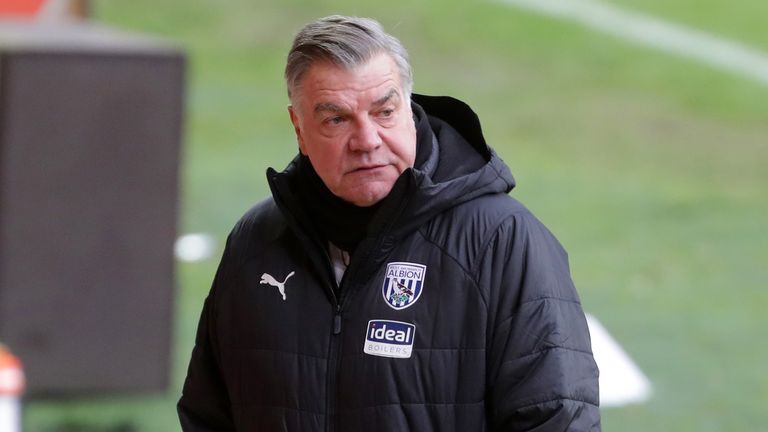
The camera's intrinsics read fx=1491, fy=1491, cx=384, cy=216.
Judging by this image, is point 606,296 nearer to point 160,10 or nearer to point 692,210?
point 692,210

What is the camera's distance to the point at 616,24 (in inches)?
647

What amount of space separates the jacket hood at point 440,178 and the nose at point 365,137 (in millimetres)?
84

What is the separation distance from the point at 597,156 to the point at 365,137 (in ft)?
34.1

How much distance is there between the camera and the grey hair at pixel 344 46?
286 cm

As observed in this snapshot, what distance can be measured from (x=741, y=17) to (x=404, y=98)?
1424 centimetres

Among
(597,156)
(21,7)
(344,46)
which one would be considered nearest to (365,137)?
(344,46)

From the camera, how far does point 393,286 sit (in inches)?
115

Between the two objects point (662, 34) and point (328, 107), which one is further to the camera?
point (662, 34)

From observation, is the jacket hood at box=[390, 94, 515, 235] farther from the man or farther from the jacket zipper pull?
the jacket zipper pull

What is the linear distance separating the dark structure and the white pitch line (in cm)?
868

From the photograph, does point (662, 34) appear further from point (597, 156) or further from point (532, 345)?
point (532, 345)

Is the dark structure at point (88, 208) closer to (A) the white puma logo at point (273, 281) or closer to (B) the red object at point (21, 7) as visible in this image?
(B) the red object at point (21, 7)

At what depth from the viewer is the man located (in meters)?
2.86

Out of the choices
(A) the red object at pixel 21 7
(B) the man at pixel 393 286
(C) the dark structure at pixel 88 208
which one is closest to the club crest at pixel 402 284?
(B) the man at pixel 393 286
